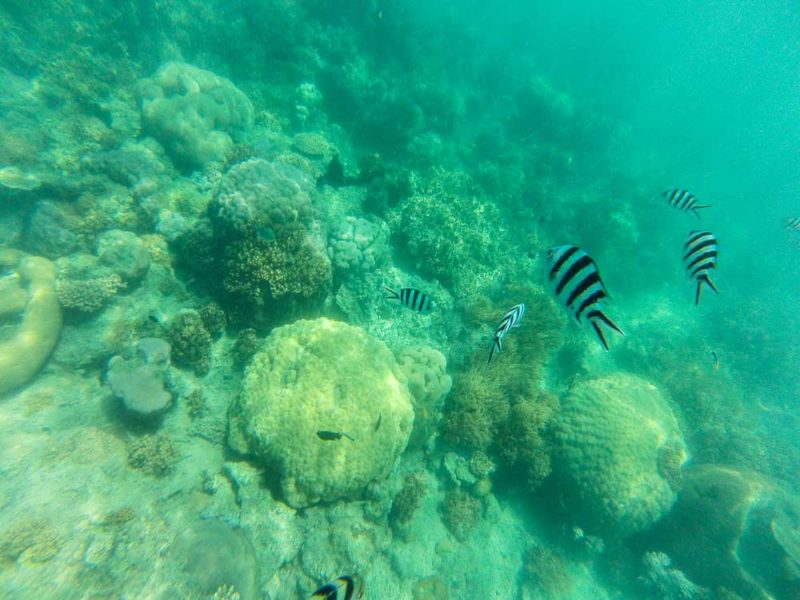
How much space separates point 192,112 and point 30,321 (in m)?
6.71

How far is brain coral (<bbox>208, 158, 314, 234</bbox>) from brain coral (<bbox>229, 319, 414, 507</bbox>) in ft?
6.79

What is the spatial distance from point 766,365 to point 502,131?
1703 centimetres

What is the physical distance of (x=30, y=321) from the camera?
17.1 ft

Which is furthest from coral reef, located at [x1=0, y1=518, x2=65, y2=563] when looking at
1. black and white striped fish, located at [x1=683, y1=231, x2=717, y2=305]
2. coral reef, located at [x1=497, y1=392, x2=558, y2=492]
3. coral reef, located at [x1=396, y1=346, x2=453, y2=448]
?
black and white striped fish, located at [x1=683, y1=231, x2=717, y2=305]

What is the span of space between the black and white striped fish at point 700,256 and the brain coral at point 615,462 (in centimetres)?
493

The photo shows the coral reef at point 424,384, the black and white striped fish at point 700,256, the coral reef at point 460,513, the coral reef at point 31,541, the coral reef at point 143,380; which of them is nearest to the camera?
the black and white striped fish at point 700,256

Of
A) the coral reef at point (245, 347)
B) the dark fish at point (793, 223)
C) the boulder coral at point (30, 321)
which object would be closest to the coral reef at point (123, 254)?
the boulder coral at point (30, 321)

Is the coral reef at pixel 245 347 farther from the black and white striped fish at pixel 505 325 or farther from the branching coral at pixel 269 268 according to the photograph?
the black and white striped fish at pixel 505 325

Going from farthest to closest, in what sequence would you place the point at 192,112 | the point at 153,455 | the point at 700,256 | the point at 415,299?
the point at 192,112
the point at 153,455
the point at 415,299
the point at 700,256

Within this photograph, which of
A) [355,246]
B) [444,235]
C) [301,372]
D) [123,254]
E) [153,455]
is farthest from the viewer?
[444,235]

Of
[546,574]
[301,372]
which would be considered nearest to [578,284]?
[301,372]

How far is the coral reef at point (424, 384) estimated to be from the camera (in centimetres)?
684

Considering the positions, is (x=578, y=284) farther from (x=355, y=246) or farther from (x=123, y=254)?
(x=123, y=254)

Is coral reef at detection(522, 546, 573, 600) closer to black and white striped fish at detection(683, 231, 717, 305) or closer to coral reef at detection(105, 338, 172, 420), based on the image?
black and white striped fish at detection(683, 231, 717, 305)
